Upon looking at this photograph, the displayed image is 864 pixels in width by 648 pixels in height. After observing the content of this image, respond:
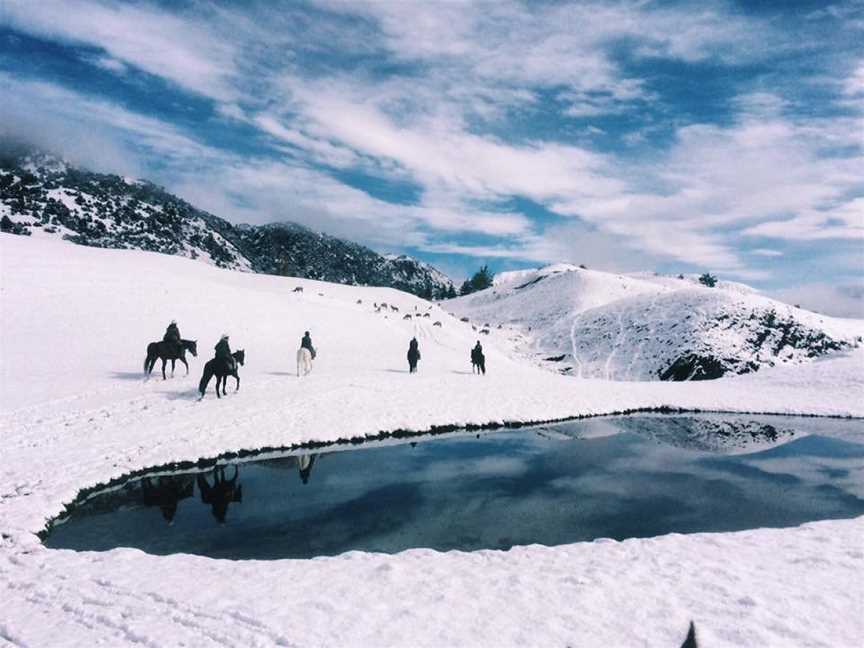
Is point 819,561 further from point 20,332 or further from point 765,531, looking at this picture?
point 20,332

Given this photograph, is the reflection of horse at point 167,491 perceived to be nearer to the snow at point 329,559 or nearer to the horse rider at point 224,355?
the snow at point 329,559

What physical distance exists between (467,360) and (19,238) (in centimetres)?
3931

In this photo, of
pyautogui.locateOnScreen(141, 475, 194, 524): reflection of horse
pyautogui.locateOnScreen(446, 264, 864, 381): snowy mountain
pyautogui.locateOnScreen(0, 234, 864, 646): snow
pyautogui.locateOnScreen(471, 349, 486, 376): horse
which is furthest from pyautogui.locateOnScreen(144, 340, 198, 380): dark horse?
pyautogui.locateOnScreen(446, 264, 864, 381): snowy mountain

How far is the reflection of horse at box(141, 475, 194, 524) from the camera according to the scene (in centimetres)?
1369

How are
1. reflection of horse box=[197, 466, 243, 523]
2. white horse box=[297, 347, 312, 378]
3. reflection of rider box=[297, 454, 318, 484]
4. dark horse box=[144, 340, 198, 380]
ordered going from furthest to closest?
white horse box=[297, 347, 312, 378], dark horse box=[144, 340, 198, 380], reflection of rider box=[297, 454, 318, 484], reflection of horse box=[197, 466, 243, 523]

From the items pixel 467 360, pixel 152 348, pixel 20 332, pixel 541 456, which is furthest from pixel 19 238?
pixel 541 456

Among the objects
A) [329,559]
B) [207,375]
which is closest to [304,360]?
[207,375]

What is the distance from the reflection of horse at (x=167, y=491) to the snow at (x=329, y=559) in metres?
1.01

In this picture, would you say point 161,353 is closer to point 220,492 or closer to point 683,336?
point 220,492

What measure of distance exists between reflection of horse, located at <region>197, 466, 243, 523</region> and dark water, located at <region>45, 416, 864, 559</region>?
51 millimetres

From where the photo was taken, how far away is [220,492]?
1496cm

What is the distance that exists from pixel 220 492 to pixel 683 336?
55.3 m

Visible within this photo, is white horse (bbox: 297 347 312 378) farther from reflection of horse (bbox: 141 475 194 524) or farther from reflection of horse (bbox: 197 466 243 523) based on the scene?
reflection of horse (bbox: 141 475 194 524)

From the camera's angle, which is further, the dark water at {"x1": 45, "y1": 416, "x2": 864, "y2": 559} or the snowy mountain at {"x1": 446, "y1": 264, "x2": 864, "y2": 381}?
the snowy mountain at {"x1": 446, "y1": 264, "x2": 864, "y2": 381}
